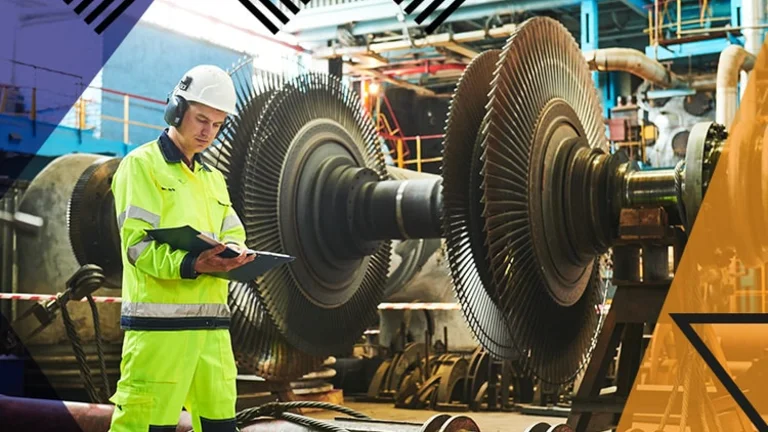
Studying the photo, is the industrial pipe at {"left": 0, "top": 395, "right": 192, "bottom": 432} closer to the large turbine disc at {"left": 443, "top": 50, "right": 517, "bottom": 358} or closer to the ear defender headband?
the ear defender headband

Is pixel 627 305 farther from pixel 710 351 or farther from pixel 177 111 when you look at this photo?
pixel 177 111

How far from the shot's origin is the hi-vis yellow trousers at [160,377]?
2.27 m

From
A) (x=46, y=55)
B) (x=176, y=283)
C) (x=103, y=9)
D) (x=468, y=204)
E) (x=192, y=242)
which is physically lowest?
(x=176, y=283)

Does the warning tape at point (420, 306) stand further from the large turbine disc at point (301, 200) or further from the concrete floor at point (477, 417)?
the large turbine disc at point (301, 200)

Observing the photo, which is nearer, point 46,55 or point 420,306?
point 420,306

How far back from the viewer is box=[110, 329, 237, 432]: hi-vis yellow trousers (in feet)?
7.46

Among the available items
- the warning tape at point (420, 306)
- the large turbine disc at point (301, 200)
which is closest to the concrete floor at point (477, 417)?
the warning tape at point (420, 306)

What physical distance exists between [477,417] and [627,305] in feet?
6.97

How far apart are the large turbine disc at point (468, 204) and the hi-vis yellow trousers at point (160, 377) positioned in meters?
1.49

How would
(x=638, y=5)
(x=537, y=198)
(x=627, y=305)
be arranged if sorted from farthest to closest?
1. (x=638, y=5)
2. (x=627, y=305)
3. (x=537, y=198)

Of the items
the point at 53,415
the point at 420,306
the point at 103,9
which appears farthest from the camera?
the point at 420,306

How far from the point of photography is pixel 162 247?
2270 millimetres

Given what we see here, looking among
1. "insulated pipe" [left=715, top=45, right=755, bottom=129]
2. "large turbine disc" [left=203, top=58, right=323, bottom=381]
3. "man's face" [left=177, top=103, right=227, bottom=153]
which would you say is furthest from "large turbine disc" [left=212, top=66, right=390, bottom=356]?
"insulated pipe" [left=715, top=45, right=755, bottom=129]

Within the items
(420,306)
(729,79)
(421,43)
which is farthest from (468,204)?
(421,43)
